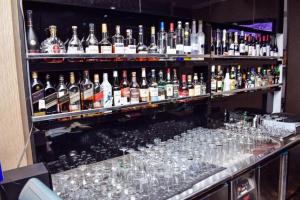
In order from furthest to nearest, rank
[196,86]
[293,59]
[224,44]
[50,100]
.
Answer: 1. [293,59]
2. [224,44]
3. [196,86]
4. [50,100]

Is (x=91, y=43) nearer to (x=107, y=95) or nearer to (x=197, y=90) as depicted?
(x=107, y=95)

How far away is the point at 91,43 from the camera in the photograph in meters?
1.78

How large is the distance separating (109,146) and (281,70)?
2.61 m

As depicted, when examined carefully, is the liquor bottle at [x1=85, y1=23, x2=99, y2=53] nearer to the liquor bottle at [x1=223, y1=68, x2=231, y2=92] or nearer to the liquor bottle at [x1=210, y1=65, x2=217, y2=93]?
the liquor bottle at [x1=210, y1=65, x2=217, y2=93]

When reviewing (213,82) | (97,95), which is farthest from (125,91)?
(213,82)

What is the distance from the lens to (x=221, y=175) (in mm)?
1757

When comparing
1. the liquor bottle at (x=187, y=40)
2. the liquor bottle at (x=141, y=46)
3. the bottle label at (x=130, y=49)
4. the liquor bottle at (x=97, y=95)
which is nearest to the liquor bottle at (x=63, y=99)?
the liquor bottle at (x=97, y=95)

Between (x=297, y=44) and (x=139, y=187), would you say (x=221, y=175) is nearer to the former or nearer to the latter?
(x=139, y=187)

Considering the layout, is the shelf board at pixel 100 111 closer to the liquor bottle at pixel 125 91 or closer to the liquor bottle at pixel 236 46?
the liquor bottle at pixel 125 91

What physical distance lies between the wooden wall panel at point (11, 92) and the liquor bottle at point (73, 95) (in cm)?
29

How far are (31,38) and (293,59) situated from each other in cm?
328

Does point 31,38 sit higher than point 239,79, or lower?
higher

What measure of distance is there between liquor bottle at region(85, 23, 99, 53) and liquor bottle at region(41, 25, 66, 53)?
158 mm

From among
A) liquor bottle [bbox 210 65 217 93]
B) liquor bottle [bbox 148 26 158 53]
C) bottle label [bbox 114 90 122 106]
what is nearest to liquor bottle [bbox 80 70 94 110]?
bottle label [bbox 114 90 122 106]
